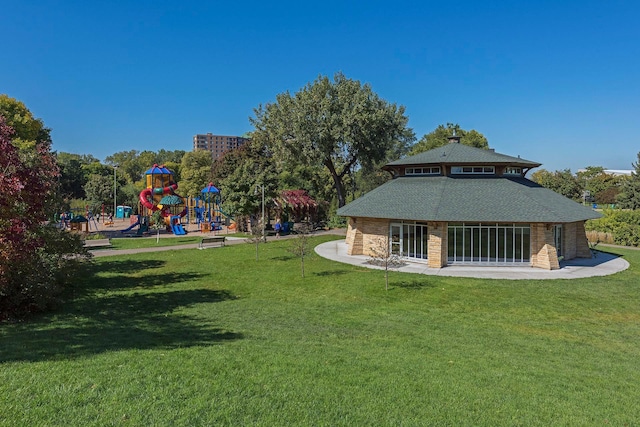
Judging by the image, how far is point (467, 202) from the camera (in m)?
22.9

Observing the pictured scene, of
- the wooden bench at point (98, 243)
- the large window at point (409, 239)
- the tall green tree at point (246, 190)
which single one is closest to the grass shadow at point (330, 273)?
the large window at point (409, 239)

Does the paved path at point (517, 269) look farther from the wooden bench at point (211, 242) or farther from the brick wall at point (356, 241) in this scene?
the wooden bench at point (211, 242)

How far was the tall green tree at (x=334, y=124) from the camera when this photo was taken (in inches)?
1610

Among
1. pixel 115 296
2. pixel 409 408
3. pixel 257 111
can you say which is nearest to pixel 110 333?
pixel 115 296

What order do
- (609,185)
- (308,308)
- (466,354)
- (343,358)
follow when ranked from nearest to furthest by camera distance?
(343,358) → (466,354) → (308,308) → (609,185)

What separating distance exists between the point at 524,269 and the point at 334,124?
2499 cm

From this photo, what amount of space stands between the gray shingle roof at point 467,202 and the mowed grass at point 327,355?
4.79 meters

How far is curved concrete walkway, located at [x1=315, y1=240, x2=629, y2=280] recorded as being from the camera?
19.8 m

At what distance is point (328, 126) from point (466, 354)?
34.2 metres

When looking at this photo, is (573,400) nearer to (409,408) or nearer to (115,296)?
(409,408)

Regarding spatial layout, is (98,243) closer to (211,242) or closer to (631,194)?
(211,242)

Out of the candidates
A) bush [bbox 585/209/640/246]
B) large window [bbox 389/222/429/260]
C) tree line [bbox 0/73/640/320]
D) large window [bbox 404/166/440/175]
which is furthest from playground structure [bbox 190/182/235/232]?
bush [bbox 585/209/640/246]

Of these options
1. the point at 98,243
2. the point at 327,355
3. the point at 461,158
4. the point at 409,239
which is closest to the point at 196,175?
the point at 98,243

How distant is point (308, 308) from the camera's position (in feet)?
46.1
